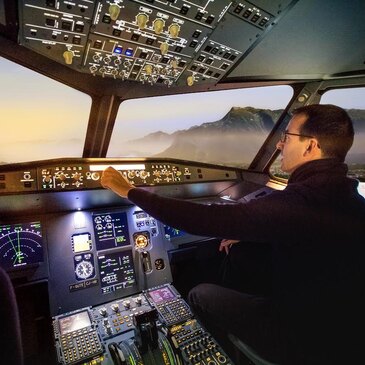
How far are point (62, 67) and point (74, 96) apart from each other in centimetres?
40

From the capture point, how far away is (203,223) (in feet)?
3.07

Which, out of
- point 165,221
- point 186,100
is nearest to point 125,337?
point 165,221

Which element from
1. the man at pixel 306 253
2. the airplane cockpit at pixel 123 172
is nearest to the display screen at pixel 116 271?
the airplane cockpit at pixel 123 172

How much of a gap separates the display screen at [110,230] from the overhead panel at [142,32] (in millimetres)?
987

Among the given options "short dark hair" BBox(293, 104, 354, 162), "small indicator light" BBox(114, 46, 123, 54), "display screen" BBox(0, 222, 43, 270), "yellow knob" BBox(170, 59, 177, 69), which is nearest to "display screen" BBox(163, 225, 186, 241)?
"display screen" BBox(0, 222, 43, 270)

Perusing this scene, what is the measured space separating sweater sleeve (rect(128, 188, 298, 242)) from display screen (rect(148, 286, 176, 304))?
1.14 meters

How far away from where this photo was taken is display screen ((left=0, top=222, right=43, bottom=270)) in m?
1.67

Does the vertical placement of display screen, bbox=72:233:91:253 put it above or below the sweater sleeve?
below

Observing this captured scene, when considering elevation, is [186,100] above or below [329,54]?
below

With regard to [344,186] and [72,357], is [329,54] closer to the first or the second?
[344,186]

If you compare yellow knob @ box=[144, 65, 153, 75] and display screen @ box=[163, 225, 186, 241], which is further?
display screen @ box=[163, 225, 186, 241]

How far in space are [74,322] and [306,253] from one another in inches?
55.7

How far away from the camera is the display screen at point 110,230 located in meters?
2.00

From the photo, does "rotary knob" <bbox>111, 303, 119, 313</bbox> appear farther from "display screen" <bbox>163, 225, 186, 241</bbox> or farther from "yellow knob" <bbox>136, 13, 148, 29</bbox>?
"yellow knob" <bbox>136, 13, 148, 29</bbox>
